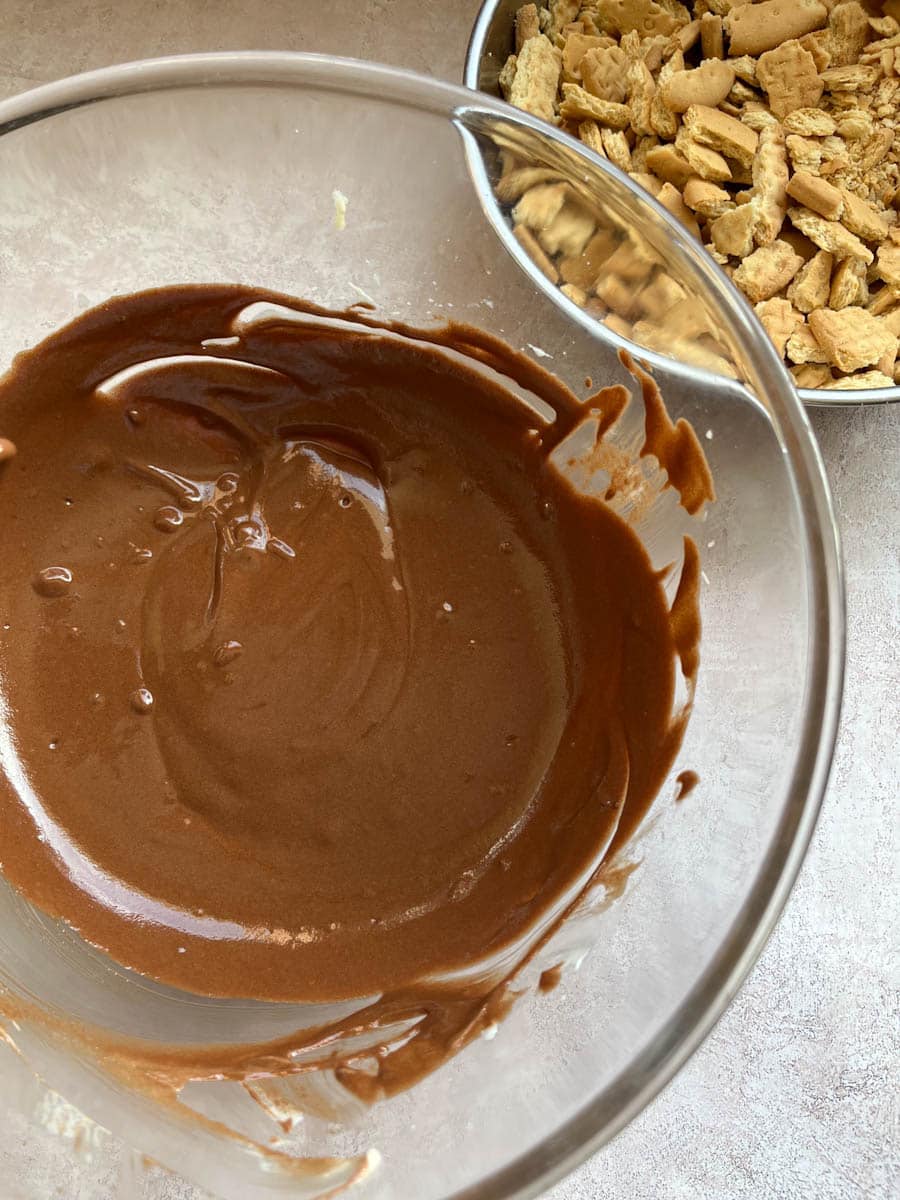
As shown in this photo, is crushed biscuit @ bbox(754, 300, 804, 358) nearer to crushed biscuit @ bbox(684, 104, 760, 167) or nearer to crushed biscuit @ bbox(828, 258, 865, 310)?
crushed biscuit @ bbox(828, 258, 865, 310)

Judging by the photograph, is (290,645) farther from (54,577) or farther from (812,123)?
(812,123)

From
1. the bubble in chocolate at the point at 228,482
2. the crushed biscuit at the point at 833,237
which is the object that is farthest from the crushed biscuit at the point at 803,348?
the bubble in chocolate at the point at 228,482

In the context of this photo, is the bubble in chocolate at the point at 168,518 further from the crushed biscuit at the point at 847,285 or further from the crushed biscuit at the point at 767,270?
the crushed biscuit at the point at 847,285

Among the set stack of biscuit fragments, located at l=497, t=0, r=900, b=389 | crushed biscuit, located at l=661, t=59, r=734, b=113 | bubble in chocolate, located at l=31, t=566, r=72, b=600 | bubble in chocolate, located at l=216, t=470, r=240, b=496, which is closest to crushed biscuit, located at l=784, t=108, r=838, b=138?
stack of biscuit fragments, located at l=497, t=0, r=900, b=389

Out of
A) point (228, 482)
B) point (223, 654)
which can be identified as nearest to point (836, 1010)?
point (223, 654)

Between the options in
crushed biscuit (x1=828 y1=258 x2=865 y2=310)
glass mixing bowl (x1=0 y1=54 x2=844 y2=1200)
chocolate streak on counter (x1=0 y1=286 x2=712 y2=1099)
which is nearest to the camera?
glass mixing bowl (x1=0 y1=54 x2=844 y2=1200)

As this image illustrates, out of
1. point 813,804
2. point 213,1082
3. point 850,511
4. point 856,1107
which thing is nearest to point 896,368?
point 850,511

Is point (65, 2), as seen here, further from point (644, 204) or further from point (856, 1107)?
point (856, 1107)
